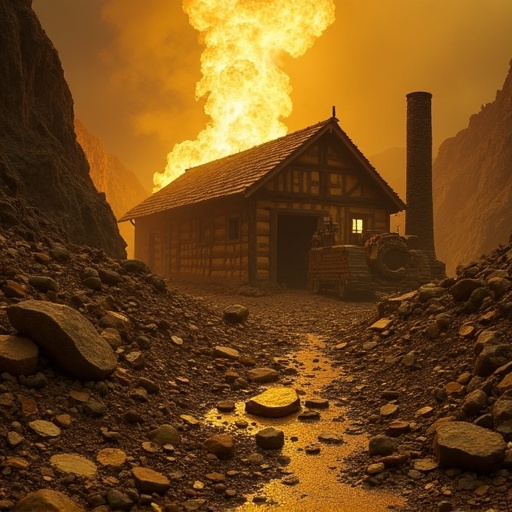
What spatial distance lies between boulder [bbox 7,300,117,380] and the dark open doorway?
1707cm

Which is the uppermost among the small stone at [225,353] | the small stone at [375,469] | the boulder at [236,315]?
the boulder at [236,315]

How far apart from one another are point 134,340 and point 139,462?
2485 mm

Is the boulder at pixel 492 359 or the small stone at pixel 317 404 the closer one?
the boulder at pixel 492 359

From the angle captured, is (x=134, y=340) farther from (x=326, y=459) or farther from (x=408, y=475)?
(x=408, y=475)

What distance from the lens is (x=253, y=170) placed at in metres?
18.8

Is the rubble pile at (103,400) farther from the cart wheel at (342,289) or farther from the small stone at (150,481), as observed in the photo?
the cart wheel at (342,289)

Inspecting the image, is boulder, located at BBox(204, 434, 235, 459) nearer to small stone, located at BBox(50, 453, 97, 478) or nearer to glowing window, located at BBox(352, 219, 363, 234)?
small stone, located at BBox(50, 453, 97, 478)

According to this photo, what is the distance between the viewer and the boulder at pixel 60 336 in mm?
4590

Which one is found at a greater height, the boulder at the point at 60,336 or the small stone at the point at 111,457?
the boulder at the point at 60,336

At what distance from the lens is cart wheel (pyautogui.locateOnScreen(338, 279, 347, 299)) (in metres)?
14.9

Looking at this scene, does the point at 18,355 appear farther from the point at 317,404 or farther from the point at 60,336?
the point at 317,404

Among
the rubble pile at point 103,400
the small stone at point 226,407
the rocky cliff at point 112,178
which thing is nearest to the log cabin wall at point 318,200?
the rubble pile at point 103,400

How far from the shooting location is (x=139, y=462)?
4.03 metres

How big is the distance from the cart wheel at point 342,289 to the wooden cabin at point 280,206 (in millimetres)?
3030
